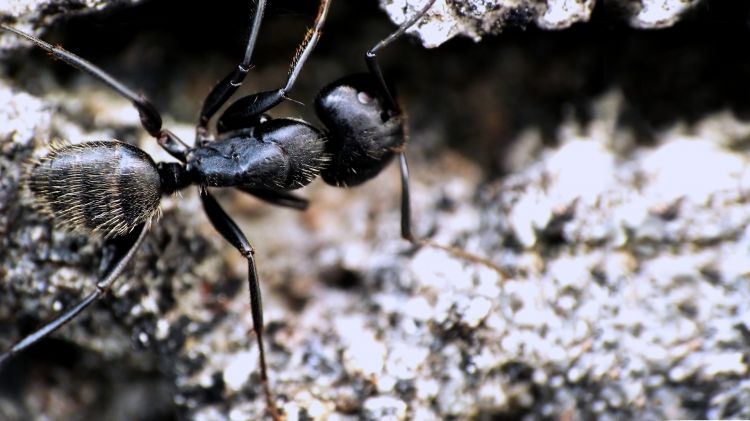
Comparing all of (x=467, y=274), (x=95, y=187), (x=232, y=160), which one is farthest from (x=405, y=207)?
(x=95, y=187)

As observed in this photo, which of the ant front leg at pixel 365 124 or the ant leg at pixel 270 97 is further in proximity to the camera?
the ant front leg at pixel 365 124

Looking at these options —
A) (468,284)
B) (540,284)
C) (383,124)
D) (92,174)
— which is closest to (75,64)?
(92,174)

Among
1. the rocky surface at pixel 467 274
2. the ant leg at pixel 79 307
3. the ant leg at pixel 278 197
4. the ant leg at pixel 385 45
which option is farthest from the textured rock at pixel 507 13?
the ant leg at pixel 79 307

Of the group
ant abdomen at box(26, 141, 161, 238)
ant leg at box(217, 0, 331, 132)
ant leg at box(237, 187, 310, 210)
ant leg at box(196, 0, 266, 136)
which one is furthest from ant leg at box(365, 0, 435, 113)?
ant abdomen at box(26, 141, 161, 238)

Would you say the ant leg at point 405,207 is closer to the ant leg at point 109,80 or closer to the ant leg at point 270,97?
the ant leg at point 270,97

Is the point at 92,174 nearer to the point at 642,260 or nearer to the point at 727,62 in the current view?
the point at 642,260

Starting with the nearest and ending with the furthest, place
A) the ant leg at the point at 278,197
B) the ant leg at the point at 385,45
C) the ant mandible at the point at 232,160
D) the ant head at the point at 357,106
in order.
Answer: the ant leg at the point at 385,45, the ant mandible at the point at 232,160, the ant head at the point at 357,106, the ant leg at the point at 278,197

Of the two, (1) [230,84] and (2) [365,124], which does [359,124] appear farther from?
(1) [230,84]

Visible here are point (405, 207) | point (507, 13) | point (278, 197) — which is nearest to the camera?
point (507, 13)
